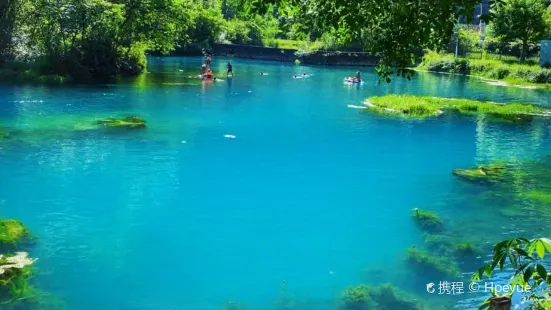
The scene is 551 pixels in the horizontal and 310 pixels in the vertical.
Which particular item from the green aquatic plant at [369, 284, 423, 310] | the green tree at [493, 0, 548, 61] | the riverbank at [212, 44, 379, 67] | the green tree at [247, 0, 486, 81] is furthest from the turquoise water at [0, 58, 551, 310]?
the riverbank at [212, 44, 379, 67]

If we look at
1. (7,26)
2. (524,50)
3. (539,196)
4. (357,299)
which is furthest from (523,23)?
(357,299)

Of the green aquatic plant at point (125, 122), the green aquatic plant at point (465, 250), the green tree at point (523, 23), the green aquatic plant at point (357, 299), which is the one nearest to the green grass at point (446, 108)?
the green aquatic plant at point (125, 122)

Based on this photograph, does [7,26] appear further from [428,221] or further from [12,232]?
[428,221]

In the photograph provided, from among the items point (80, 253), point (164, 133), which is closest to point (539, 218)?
point (80, 253)

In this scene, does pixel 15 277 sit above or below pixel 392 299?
above

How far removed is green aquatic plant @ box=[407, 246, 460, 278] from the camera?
40.2ft

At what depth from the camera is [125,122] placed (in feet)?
90.0

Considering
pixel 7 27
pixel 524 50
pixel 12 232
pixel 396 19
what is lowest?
pixel 12 232

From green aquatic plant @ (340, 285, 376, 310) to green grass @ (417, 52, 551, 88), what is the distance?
46843mm

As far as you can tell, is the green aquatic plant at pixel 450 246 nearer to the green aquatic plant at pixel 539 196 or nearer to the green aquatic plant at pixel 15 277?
the green aquatic plant at pixel 539 196

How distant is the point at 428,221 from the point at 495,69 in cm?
5105

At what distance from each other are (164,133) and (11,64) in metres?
22.3

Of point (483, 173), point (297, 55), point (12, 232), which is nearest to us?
point (12, 232)

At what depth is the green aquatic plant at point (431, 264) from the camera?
12242mm
